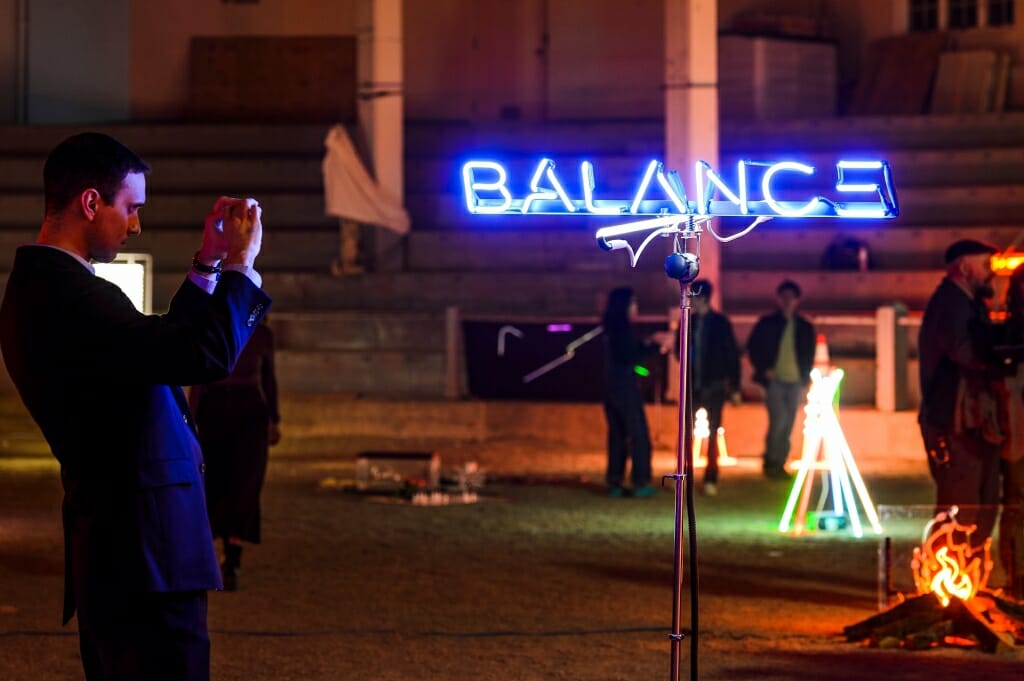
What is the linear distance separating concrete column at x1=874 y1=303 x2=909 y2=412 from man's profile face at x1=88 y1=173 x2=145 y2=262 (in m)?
15.6

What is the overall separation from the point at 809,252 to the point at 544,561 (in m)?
13.9

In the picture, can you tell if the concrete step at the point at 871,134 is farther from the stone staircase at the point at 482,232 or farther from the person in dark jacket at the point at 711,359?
the person in dark jacket at the point at 711,359

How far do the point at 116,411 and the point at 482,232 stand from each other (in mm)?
21369

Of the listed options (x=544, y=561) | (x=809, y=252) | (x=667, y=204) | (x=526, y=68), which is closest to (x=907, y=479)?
(x=544, y=561)

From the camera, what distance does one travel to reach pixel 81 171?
4.07 metres

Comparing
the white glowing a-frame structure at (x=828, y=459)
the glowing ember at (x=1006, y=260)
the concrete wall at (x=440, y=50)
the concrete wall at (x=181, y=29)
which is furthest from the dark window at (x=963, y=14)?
the glowing ember at (x=1006, y=260)

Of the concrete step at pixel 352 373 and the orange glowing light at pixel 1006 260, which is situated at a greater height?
the orange glowing light at pixel 1006 260

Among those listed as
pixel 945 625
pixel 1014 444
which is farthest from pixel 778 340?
pixel 945 625

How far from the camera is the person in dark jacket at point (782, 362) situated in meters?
16.7

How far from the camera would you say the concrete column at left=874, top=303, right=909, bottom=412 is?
18953mm

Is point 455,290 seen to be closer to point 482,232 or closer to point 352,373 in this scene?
point 482,232

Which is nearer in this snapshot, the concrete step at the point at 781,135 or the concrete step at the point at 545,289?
the concrete step at the point at 545,289

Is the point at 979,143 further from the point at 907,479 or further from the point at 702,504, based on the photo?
the point at 702,504

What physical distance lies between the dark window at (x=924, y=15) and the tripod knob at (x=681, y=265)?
74.1ft
